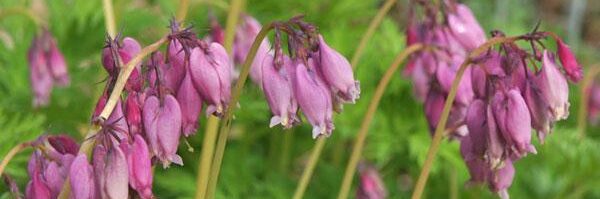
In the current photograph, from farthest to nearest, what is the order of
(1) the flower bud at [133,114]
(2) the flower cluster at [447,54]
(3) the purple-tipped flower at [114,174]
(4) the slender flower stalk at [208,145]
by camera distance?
(2) the flower cluster at [447,54]
(4) the slender flower stalk at [208,145]
(1) the flower bud at [133,114]
(3) the purple-tipped flower at [114,174]

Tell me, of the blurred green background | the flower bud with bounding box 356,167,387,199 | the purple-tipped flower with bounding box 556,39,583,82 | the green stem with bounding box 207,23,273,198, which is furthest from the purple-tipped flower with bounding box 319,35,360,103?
the flower bud with bounding box 356,167,387,199

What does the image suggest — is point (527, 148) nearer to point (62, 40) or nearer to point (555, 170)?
point (555, 170)

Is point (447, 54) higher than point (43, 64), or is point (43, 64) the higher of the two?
point (447, 54)

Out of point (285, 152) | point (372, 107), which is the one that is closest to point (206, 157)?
point (372, 107)

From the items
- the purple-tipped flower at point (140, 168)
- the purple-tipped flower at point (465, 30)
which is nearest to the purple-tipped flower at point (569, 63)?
the purple-tipped flower at point (465, 30)

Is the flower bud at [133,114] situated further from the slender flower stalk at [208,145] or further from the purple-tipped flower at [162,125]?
the slender flower stalk at [208,145]

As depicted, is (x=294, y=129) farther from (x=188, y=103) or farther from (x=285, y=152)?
(x=188, y=103)

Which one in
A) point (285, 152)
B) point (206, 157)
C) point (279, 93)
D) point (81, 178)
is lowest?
point (285, 152)
